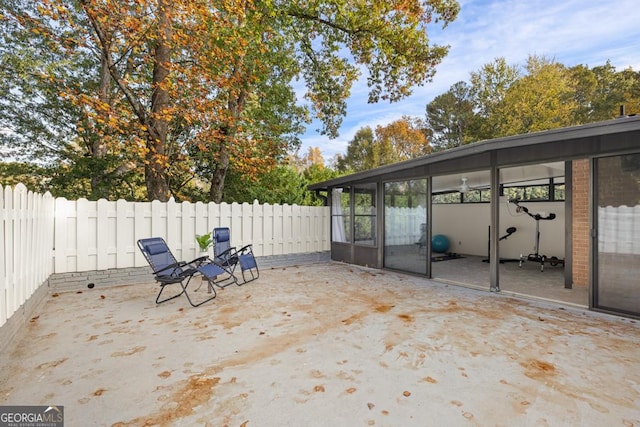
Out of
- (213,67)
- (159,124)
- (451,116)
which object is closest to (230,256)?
(159,124)

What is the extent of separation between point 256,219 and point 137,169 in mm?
5143

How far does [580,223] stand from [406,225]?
301 cm

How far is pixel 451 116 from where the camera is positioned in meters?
24.3

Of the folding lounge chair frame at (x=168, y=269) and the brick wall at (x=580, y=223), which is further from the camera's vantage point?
the brick wall at (x=580, y=223)

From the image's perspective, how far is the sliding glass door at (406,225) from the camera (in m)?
6.49

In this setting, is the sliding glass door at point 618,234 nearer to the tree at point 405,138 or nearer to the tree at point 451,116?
the tree at point 451,116

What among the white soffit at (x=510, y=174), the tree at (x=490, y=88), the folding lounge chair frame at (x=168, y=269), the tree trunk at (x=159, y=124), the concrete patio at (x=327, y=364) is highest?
A: the tree at (x=490, y=88)

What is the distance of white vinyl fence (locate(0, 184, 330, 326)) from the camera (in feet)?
10.3

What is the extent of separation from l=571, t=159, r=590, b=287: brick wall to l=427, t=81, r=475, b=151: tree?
717 inches

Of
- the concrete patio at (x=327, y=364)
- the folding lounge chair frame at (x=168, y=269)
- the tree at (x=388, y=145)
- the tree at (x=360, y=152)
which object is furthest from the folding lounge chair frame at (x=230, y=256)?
the tree at (x=360, y=152)

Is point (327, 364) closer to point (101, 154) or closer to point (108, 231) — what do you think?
point (108, 231)

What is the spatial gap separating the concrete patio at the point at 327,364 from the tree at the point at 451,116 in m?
21.5

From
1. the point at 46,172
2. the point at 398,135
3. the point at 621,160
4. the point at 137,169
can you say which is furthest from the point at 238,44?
the point at 398,135

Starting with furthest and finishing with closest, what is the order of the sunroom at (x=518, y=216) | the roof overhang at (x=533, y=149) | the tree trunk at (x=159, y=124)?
the tree trunk at (x=159, y=124), the sunroom at (x=518, y=216), the roof overhang at (x=533, y=149)
